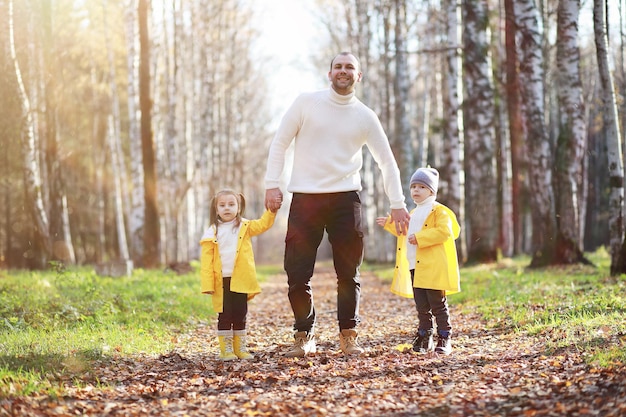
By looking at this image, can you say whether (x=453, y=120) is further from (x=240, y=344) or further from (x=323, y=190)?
(x=240, y=344)

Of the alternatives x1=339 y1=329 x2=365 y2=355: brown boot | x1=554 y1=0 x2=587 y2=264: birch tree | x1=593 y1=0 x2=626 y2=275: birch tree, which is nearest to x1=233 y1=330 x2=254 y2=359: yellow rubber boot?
x1=339 y1=329 x2=365 y2=355: brown boot

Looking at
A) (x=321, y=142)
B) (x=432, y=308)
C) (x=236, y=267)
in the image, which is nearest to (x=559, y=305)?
(x=432, y=308)

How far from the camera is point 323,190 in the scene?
655 centimetres

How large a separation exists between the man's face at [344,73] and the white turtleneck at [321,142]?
0.27ft

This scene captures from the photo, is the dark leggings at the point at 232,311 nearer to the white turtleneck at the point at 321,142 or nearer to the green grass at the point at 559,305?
the white turtleneck at the point at 321,142

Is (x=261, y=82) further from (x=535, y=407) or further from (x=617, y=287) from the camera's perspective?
(x=535, y=407)

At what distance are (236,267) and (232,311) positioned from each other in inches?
16.7

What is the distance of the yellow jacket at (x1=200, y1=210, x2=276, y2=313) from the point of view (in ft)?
22.2

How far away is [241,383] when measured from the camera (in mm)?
5531

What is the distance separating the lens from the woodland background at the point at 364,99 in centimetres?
1447

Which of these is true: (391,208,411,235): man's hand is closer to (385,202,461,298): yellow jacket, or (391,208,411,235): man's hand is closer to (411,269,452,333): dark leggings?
(385,202,461,298): yellow jacket

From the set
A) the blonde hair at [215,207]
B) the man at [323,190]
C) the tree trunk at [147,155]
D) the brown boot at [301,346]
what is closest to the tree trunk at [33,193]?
the tree trunk at [147,155]

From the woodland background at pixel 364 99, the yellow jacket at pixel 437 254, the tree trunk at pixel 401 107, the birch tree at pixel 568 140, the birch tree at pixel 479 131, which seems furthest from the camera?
the tree trunk at pixel 401 107

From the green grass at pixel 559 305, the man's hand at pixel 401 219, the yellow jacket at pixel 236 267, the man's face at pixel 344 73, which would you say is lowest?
the green grass at pixel 559 305
